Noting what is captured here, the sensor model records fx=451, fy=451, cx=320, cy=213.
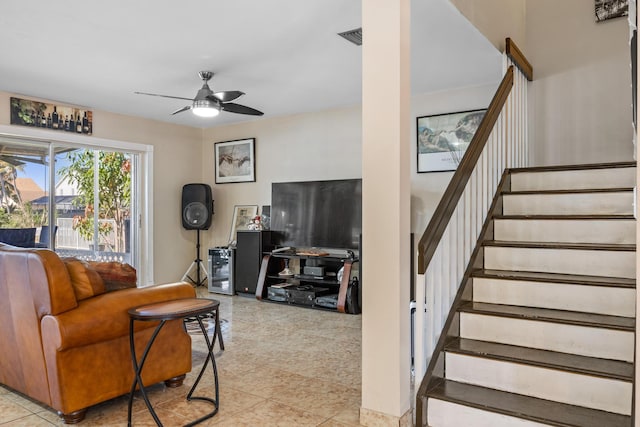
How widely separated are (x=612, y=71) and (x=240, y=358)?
4.11 meters

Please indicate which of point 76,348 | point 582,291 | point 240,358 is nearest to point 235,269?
point 240,358

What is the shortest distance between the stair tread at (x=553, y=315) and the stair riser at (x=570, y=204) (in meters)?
0.90

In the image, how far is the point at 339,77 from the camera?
457cm

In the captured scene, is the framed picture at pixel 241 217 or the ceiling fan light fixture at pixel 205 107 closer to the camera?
the ceiling fan light fixture at pixel 205 107

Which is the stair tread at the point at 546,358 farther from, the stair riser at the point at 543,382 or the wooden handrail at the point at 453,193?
the wooden handrail at the point at 453,193

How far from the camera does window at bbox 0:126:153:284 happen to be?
5246 mm

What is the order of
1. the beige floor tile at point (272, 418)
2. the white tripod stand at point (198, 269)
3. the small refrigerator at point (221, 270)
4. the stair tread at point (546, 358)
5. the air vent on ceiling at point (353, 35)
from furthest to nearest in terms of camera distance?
the white tripod stand at point (198, 269)
the small refrigerator at point (221, 270)
the air vent on ceiling at point (353, 35)
the beige floor tile at point (272, 418)
the stair tread at point (546, 358)

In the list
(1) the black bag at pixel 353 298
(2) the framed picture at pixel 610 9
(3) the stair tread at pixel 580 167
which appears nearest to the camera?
(3) the stair tread at pixel 580 167

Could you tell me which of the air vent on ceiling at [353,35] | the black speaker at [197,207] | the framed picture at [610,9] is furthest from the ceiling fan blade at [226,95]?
the framed picture at [610,9]

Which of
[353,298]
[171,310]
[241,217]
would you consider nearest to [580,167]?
[353,298]

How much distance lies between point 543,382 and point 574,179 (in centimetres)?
176

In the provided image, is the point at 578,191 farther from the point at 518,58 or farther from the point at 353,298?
the point at 353,298

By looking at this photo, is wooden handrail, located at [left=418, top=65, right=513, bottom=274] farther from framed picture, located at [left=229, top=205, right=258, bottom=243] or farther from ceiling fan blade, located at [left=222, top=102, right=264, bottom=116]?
framed picture, located at [left=229, top=205, right=258, bottom=243]

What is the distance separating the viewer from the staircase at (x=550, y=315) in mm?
2090
